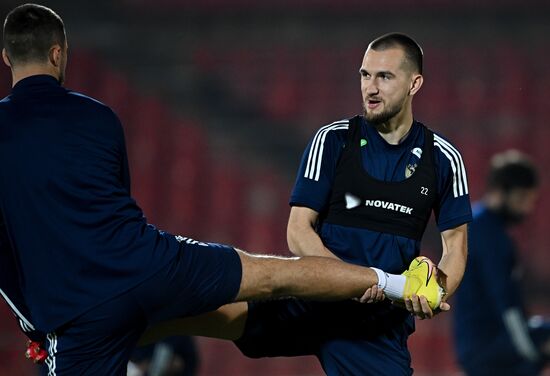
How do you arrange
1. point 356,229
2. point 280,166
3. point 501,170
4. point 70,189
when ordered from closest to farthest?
point 70,189, point 356,229, point 501,170, point 280,166

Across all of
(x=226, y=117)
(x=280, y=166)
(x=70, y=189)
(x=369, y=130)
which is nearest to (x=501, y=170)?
(x=369, y=130)

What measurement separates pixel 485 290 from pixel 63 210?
3.27 meters

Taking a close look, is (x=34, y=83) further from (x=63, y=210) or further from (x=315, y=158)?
(x=315, y=158)

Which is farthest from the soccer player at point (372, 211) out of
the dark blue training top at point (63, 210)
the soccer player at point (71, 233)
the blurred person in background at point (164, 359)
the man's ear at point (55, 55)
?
the blurred person in background at point (164, 359)

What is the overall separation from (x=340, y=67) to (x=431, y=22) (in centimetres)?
117

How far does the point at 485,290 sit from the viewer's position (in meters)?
6.18

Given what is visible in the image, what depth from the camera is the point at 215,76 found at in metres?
12.3

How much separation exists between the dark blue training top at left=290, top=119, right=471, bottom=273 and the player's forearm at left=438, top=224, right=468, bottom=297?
1.6 inches

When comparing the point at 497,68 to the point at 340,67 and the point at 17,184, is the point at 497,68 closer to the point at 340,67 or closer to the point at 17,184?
the point at 340,67

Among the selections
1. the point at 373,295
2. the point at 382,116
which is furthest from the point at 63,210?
the point at 382,116

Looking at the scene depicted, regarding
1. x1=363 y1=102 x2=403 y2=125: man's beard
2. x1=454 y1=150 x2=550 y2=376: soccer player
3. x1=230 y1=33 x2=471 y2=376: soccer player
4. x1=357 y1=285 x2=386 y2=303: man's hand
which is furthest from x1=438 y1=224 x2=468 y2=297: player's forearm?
x1=454 y1=150 x2=550 y2=376: soccer player

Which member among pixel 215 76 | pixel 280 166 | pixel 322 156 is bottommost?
pixel 280 166

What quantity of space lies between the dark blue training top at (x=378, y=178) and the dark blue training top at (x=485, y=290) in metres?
1.84

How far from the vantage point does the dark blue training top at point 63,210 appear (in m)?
3.64
